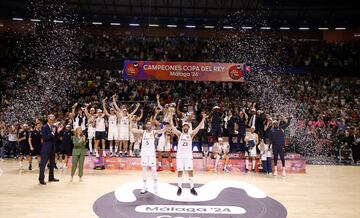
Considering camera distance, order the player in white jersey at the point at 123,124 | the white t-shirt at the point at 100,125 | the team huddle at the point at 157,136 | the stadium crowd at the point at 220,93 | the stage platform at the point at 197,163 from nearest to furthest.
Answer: the team huddle at the point at 157,136, the white t-shirt at the point at 100,125, the player in white jersey at the point at 123,124, the stage platform at the point at 197,163, the stadium crowd at the point at 220,93

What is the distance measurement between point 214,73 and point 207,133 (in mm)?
6211

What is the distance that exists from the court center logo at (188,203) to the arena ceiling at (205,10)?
20313 mm

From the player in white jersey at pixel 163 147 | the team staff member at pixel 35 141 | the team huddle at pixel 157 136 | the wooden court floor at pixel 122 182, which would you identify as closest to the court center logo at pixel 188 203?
the wooden court floor at pixel 122 182

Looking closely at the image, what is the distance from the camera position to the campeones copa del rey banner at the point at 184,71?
21266mm

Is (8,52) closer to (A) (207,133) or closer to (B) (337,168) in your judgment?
(A) (207,133)

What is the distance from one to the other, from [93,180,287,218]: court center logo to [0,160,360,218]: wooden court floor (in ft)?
1.21

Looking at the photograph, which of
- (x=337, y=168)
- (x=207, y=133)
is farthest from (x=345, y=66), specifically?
(x=207, y=133)

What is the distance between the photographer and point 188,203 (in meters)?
8.56

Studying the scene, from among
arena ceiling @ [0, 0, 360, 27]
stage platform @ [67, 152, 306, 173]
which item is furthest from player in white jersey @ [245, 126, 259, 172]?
arena ceiling @ [0, 0, 360, 27]

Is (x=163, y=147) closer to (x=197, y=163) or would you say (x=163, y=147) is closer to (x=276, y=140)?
(x=197, y=163)

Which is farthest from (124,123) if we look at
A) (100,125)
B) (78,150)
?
(78,150)

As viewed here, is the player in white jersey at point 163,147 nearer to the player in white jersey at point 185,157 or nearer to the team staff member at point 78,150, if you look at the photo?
the team staff member at point 78,150

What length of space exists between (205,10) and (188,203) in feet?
74.7

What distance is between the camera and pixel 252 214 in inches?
307
